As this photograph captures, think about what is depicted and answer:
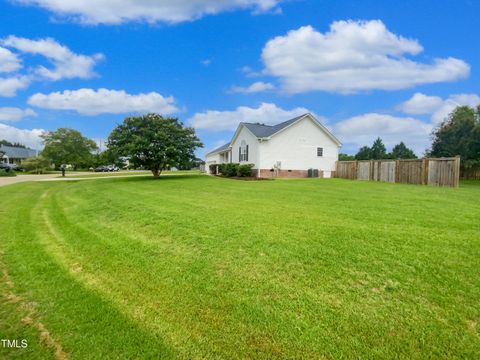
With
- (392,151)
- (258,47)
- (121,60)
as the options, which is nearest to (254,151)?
(258,47)

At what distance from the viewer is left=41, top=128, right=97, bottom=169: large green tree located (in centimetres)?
5303

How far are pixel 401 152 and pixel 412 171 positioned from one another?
32.7m

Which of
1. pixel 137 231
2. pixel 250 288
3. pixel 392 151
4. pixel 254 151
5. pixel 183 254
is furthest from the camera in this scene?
pixel 392 151

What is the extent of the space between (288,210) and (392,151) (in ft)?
156

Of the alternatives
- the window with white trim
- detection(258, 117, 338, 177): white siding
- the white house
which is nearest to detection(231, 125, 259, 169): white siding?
the white house

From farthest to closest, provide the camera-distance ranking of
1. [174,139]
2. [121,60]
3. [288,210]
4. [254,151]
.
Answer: [254,151] < [174,139] < [121,60] < [288,210]

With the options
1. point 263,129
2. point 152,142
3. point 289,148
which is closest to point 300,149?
point 289,148

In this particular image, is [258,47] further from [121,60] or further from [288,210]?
[288,210]

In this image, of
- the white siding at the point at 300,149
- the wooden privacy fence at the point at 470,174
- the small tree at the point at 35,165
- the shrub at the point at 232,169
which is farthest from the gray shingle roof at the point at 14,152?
the wooden privacy fence at the point at 470,174

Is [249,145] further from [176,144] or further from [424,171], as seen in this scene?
[424,171]

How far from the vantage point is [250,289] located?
12.2 ft

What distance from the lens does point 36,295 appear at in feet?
12.7

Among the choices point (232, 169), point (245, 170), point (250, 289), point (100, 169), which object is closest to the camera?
point (250, 289)

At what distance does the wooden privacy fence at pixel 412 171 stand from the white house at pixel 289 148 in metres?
3.56
